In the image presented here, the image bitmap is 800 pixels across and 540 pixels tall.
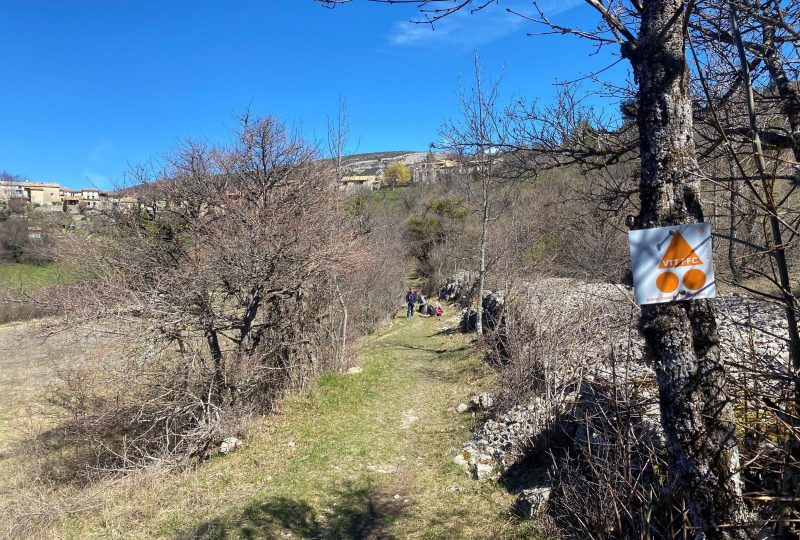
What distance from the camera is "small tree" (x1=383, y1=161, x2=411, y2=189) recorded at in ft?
192

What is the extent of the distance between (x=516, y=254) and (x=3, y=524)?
13285 mm

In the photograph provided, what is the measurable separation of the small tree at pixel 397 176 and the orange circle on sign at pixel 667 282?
54.8 meters

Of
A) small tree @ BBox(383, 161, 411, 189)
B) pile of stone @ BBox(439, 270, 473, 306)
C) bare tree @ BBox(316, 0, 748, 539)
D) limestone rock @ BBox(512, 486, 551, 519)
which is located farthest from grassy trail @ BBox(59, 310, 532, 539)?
small tree @ BBox(383, 161, 411, 189)

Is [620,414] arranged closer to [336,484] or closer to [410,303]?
[336,484]

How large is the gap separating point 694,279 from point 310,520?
5.32 m

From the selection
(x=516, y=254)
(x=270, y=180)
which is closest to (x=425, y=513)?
(x=270, y=180)

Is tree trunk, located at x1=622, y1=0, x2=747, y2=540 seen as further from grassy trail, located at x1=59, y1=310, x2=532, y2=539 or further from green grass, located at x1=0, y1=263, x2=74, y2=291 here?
green grass, located at x1=0, y1=263, x2=74, y2=291

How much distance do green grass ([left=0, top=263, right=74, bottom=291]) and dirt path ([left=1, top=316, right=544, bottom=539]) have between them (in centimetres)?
474

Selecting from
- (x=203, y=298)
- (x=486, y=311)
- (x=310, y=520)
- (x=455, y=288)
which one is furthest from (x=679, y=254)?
(x=455, y=288)

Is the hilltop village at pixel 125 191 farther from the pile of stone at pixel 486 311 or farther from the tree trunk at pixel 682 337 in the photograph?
the tree trunk at pixel 682 337

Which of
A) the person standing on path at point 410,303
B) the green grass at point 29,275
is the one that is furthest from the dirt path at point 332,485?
the person standing on path at point 410,303

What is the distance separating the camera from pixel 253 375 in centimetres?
958

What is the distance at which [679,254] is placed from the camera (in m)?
1.96

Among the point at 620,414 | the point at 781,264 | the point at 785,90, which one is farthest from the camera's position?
the point at 620,414
